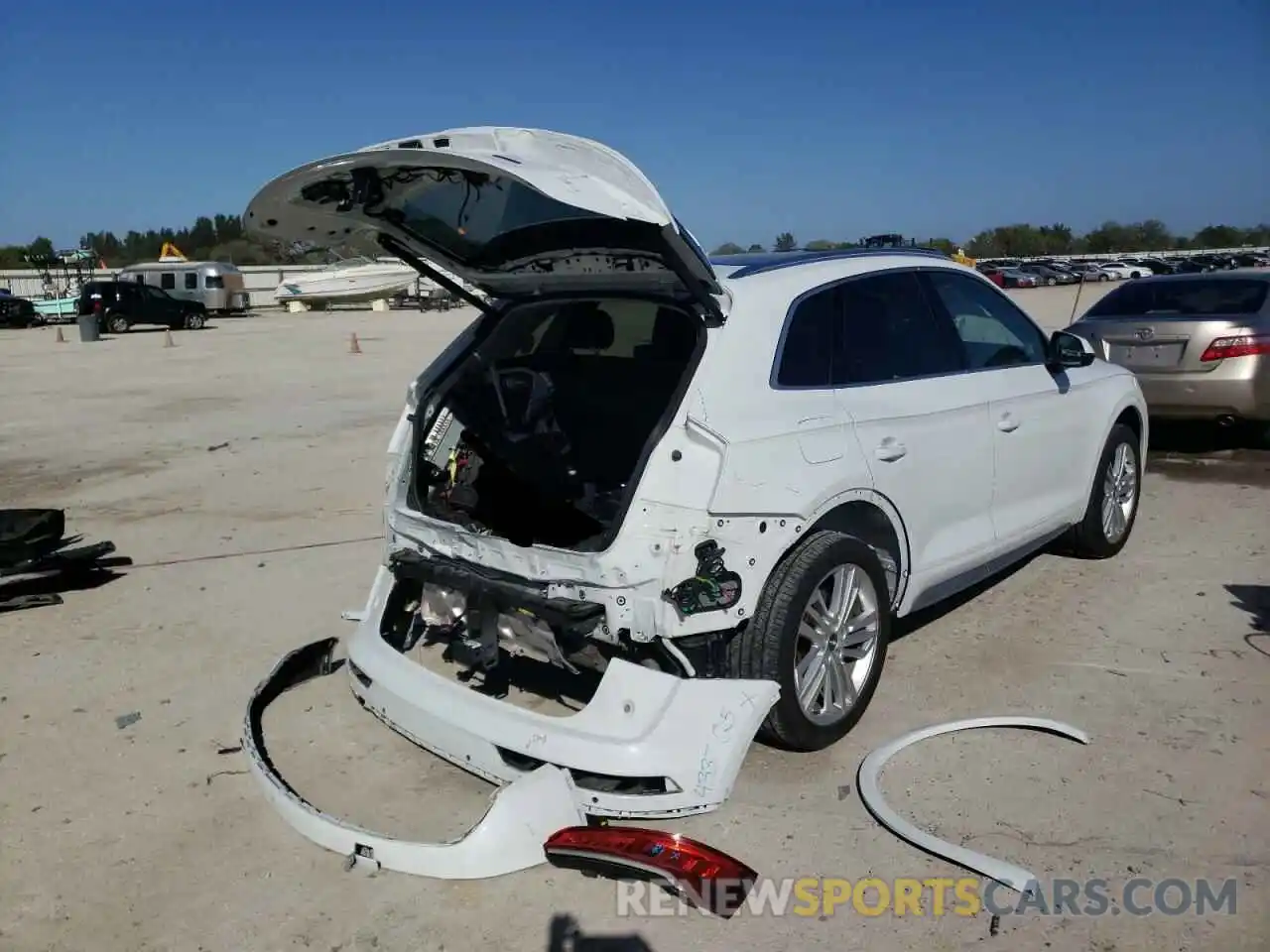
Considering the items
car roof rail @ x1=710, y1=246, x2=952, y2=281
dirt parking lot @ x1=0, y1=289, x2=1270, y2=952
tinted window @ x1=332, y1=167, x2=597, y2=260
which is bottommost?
dirt parking lot @ x1=0, y1=289, x2=1270, y2=952

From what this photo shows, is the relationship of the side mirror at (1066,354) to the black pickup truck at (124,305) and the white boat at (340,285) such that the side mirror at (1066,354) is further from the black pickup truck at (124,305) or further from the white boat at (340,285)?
the white boat at (340,285)

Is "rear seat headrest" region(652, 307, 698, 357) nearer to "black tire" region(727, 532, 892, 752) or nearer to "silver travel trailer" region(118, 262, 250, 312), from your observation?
"black tire" region(727, 532, 892, 752)

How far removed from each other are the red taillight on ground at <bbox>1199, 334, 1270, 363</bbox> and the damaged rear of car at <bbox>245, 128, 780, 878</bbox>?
6188 millimetres

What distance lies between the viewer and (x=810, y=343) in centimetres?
401

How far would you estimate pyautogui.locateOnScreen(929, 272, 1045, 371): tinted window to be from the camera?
4.93 meters

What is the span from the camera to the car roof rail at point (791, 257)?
4.16 m

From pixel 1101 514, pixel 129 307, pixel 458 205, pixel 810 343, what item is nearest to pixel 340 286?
pixel 129 307

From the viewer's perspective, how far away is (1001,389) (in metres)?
4.91

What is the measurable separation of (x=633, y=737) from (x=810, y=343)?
165 centimetres

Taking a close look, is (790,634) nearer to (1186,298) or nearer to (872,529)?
(872,529)

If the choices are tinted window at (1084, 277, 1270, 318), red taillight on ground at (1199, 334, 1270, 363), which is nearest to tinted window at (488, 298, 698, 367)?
red taillight on ground at (1199, 334, 1270, 363)

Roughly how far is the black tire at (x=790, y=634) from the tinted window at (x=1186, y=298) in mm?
6437

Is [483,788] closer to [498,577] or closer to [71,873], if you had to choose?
[498,577]

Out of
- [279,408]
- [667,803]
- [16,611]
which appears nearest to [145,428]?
[279,408]
